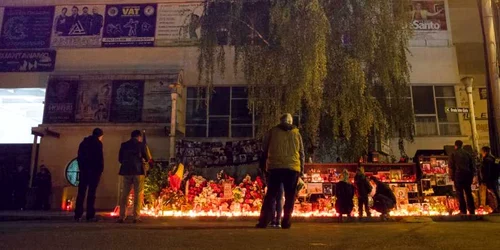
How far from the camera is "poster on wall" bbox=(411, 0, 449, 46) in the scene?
18.8 m

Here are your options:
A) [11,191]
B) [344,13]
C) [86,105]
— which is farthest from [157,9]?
[344,13]

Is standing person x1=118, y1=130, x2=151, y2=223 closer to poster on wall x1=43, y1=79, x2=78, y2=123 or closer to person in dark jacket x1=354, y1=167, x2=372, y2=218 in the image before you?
person in dark jacket x1=354, y1=167, x2=372, y2=218

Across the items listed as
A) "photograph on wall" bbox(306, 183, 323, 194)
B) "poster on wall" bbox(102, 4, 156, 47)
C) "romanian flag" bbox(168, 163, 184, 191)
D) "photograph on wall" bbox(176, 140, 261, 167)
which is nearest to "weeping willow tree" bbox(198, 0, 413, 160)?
"photograph on wall" bbox(306, 183, 323, 194)

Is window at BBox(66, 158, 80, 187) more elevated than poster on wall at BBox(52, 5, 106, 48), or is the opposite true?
poster on wall at BBox(52, 5, 106, 48)

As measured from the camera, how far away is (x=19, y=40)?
19.2 m

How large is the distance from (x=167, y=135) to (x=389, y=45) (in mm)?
10125

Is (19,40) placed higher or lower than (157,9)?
lower

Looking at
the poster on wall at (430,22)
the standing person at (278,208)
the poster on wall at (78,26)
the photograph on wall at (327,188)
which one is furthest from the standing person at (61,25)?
the standing person at (278,208)

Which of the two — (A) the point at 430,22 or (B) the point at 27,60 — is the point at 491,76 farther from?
(B) the point at 27,60

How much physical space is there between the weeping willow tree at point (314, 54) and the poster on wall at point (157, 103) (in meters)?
6.91

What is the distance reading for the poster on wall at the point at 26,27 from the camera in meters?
19.2

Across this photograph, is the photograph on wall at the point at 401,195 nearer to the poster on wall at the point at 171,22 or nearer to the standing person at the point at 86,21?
the poster on wall at the point at 171,22

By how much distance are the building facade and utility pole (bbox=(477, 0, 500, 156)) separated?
6079mm

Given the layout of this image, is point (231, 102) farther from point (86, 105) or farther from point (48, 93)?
point (48, 93)
